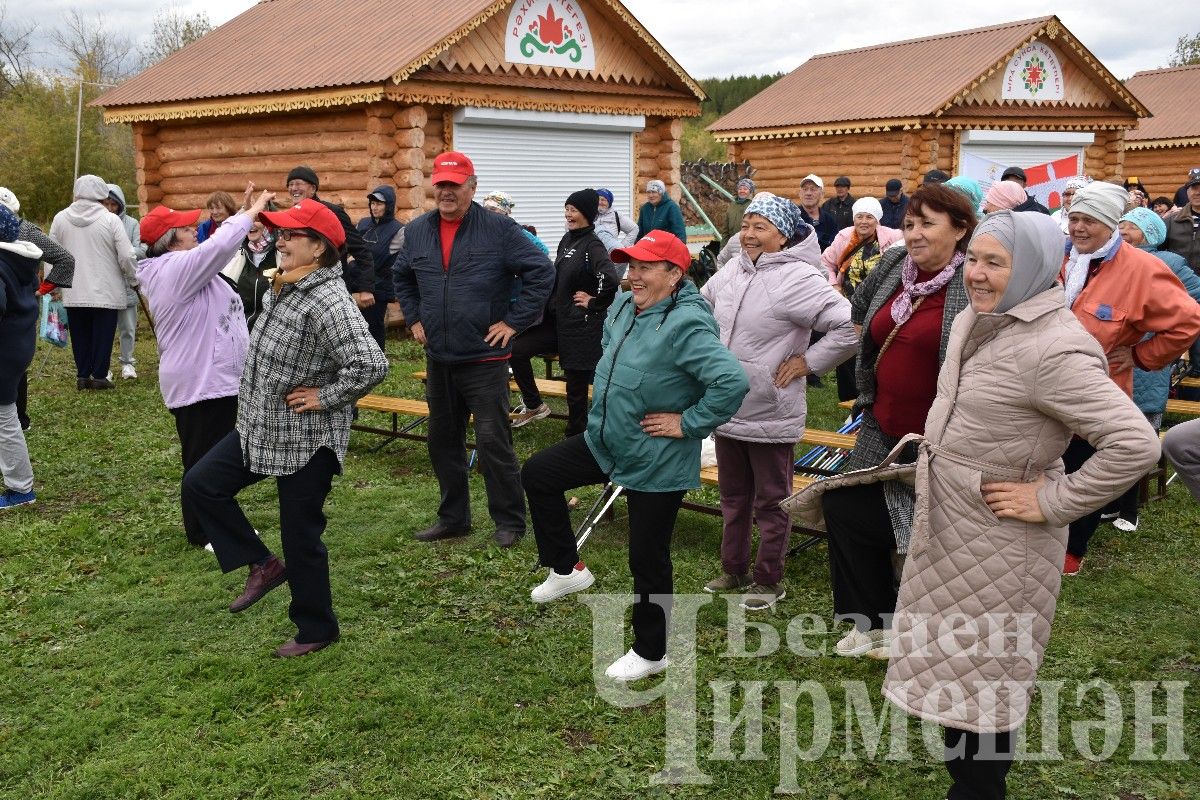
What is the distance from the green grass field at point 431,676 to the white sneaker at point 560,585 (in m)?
0.05

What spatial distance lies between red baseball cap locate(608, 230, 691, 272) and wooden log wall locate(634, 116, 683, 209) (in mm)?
12681

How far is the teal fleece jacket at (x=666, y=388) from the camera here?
169 inches

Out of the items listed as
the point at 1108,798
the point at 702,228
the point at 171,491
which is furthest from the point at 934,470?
the point at 702,228

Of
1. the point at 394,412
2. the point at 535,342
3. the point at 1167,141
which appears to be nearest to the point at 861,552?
the point at 535,342

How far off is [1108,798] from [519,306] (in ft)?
12.5

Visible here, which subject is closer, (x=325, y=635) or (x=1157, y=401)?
(x=325, y=635)

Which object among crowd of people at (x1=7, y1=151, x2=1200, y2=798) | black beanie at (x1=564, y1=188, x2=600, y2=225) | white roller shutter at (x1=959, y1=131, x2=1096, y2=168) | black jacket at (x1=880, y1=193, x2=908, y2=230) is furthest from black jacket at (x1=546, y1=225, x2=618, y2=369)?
white roller shutter at (x1=959, y1=131, x2=1096, y2=168)

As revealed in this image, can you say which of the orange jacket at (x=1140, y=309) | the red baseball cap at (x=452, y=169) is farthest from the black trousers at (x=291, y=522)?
the orange jacket at (x=1140, y=309)

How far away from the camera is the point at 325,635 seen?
192 inches

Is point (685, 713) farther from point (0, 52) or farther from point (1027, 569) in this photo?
point (0, 52)

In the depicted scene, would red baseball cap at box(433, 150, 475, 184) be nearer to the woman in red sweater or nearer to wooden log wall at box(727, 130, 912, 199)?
the woman in red sweater

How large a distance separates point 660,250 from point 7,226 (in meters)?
4.51

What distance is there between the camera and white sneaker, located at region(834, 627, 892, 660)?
15.2ft

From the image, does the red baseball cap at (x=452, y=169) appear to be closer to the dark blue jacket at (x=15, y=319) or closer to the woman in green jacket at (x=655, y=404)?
the woman in green jacket at (x=655, y=404)
